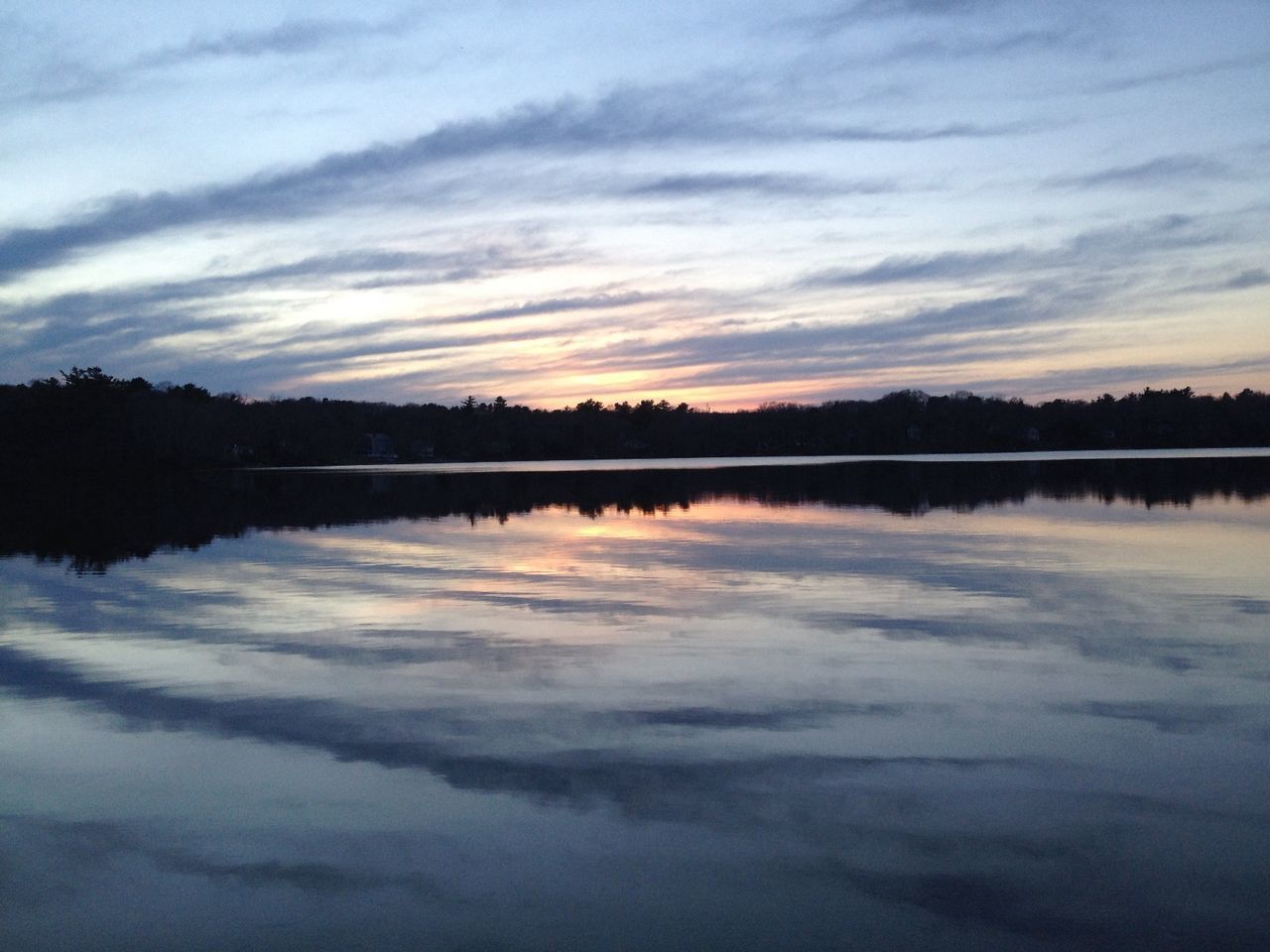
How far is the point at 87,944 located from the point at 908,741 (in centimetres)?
537

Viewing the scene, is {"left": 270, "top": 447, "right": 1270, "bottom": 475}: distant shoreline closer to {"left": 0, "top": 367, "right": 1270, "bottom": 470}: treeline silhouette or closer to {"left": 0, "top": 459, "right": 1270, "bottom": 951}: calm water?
{"left": 0, "top": 367, "right": 1270, "bottom": 470}: treeline silhouette

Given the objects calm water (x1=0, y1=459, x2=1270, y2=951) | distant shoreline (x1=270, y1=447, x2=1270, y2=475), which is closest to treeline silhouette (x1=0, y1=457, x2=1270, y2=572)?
calm water (x1=0, y1=459, x2=1270, y2=951)

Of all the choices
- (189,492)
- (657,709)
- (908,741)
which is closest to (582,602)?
(657,709)

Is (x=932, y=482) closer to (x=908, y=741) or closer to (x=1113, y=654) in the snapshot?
(x=1113, y=654)

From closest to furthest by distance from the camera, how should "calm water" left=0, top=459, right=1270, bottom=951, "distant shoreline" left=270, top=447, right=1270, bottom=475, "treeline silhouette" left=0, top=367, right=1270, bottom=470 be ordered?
1. "calm water" left=0, top=459, right=1270, bottom=951
2. "distant shoreline" left=270, top=447, right=1270, bottom=475
3. "treeline silhouette" left=0, top=367, right=1270, bottom=470

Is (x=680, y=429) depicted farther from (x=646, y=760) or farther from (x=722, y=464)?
(x=646, y=760)

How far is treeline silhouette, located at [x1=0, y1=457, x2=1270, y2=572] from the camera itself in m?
27.6

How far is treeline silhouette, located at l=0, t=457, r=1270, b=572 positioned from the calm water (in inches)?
416

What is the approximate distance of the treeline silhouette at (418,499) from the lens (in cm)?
2756

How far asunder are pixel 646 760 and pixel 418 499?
36.3m

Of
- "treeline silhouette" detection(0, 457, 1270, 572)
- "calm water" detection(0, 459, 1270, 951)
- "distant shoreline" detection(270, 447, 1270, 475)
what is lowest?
"calm water" detection(0, 459, 1270, 951)

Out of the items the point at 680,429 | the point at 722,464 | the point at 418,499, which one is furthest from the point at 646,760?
the point at 680,429

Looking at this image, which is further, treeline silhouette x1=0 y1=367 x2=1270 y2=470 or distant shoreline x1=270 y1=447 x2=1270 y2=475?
Answer: treeline silhouette x1=0 y1=367 x2=1270 y2=470

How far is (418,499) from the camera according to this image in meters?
42.9
